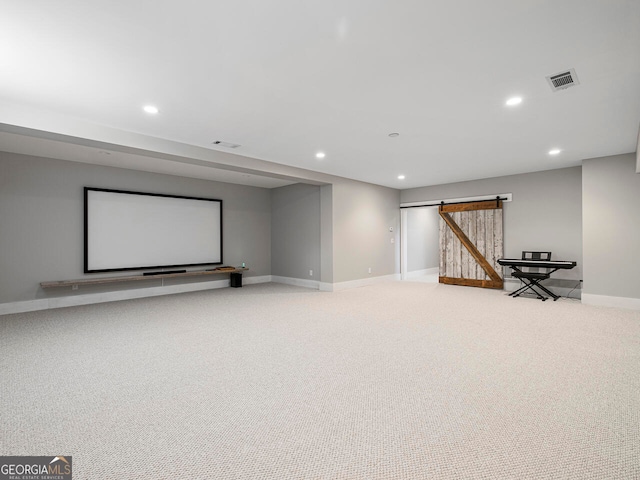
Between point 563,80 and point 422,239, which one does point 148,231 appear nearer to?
point 563,80

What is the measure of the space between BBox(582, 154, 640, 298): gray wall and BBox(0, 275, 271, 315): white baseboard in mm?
7368

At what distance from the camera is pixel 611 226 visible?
525cm

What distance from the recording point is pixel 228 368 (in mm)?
2889

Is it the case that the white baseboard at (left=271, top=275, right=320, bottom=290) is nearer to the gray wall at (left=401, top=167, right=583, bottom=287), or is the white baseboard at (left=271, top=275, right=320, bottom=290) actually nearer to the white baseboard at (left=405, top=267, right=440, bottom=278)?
the white baseboard at (left=405, top=267, right=440, bottom=278)

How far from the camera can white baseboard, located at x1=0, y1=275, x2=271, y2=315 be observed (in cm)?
511

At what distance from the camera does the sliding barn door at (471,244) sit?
7.14 meters

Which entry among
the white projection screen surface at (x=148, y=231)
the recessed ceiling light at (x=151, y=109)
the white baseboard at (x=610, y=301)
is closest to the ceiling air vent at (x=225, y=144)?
the recessed ceiling light at (x=151, y=109)

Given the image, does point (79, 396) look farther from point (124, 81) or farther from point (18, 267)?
point (18, 267)

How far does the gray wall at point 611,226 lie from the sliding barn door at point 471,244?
1.71 meters

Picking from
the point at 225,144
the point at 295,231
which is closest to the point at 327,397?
the point at 225,144

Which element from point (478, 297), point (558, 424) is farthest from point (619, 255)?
point (558, 424)

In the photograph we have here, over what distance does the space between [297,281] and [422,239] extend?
4.35 metres

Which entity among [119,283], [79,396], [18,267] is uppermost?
[18,267]

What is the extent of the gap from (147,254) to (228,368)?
452 cm
